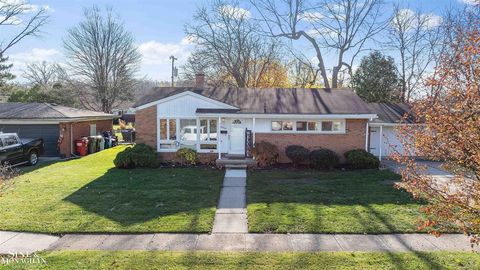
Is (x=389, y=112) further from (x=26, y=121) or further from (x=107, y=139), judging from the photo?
(x=26, y=121)

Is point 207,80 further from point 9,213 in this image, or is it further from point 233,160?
point 9,213

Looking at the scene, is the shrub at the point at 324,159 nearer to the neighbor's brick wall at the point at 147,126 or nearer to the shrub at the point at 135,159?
the shrub at the point at 135,159

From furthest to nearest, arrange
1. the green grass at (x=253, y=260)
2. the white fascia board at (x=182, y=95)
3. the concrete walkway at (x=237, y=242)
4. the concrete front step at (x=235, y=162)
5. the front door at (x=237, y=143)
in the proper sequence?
the front door at (x=237, y=143)
the white fascia board at (x=182, y=95)
the concrete front step at (x=235, y=162)
the concrete walkway at (x=237, y=242)
the green grass at (x=253, y=260)

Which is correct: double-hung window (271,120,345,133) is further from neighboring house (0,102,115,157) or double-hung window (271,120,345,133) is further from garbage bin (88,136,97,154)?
garbage bin (88,136,97,154)

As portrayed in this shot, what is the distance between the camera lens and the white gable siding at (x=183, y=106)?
17562 millimetres

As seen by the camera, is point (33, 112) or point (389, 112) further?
point (389, 112)

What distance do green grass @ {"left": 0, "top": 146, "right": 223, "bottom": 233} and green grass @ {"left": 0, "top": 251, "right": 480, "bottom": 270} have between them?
4.58ft

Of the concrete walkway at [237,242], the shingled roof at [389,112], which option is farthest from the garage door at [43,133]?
the shingled roof at [389,112]

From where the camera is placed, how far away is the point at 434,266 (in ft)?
20.1

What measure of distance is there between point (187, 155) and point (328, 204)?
869cm

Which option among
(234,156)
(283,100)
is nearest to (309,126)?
(283,100)

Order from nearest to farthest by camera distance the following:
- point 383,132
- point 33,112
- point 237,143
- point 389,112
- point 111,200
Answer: point 111,200
point 237,143
point 383,132
point 33,112
point 389,112

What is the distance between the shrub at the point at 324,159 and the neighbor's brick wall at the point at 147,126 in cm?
800

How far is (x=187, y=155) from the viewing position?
17000mm
